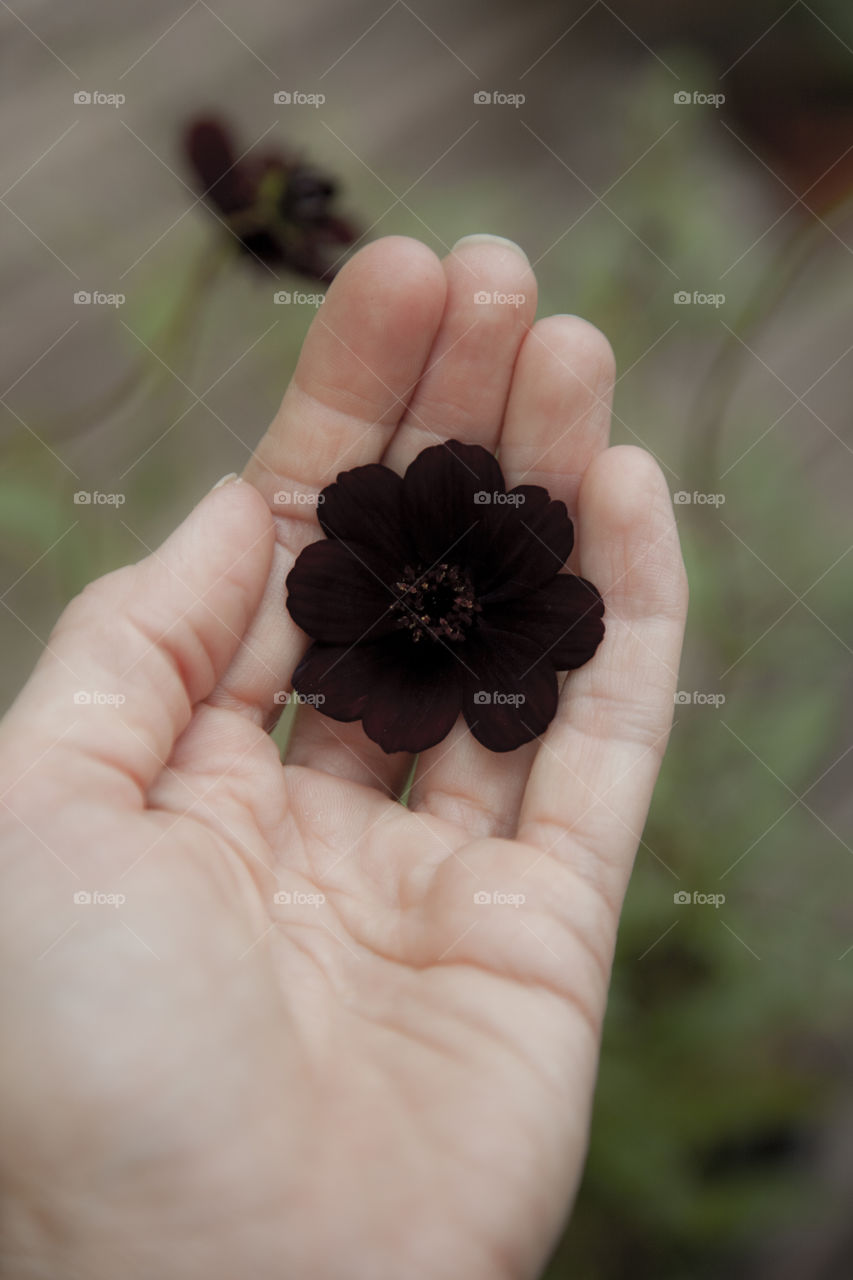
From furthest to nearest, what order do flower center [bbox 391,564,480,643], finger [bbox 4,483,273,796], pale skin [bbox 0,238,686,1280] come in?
flower center [bbox 391,564,480,643], finger [bbox 4,483,273,796], pale skin [bbox 0,238,686,1280]

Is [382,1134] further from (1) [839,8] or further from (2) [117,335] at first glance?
(1) [839,8]

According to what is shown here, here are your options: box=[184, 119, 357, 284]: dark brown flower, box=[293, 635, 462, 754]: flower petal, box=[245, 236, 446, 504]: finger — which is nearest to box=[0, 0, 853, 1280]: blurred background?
box=[184, 119, 357, 284]: dark brown flower

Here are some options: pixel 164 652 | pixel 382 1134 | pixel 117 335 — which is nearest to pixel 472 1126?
pixel 382 1134

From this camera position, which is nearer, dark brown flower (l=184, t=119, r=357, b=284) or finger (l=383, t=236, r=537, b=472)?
finger (l=383, t=236, r=537, b=472)

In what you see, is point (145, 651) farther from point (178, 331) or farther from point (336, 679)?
point (178, 331)

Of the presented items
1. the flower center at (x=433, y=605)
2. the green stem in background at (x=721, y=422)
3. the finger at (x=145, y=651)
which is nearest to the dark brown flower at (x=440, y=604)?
the flower center at (x=433, y=605)

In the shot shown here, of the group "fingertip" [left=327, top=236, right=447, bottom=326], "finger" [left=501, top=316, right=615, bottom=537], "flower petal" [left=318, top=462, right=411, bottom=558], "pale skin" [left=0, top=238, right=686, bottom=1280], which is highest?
"fingertip" [left=327, top=236, right=447, bottom=326]

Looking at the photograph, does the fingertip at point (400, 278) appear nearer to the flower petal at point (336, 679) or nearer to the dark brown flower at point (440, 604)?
the dark brown flower at point (440, 604)

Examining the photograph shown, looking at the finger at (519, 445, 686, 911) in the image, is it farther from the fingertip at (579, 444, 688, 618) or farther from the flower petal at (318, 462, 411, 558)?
the flower petal at (318, 462, 411, 558)
